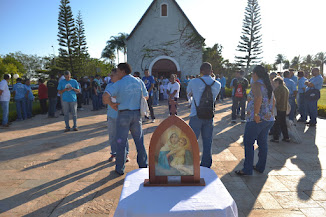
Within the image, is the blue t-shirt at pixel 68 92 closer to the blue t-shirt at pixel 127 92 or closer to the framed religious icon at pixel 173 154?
the blue t-shirt at pixel 127 92

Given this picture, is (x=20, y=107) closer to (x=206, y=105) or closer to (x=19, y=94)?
(x=19, y=94)

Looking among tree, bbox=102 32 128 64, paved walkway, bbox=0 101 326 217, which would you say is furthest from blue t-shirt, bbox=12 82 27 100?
tree, bbox=102 32 128 64

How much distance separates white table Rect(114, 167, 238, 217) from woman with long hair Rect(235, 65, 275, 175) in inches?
85.8

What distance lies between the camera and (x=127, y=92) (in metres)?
3.60

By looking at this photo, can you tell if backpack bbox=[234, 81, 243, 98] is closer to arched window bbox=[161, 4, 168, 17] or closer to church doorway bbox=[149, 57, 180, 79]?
church doorway bbox=[149, 57, 180, 79]

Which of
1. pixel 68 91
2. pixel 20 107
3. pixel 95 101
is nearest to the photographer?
pixel 68 91

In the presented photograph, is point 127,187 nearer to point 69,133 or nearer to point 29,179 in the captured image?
point 29,179

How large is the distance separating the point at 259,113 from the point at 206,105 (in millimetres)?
914

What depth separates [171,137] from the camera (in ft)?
6.03

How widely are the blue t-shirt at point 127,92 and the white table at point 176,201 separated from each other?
191 cm

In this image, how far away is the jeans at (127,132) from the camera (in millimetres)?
3660

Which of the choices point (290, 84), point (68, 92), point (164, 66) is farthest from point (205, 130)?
point (164, 66)

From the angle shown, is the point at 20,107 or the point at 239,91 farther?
the point at 20,107

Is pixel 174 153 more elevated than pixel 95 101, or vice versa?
pixel 95 101
